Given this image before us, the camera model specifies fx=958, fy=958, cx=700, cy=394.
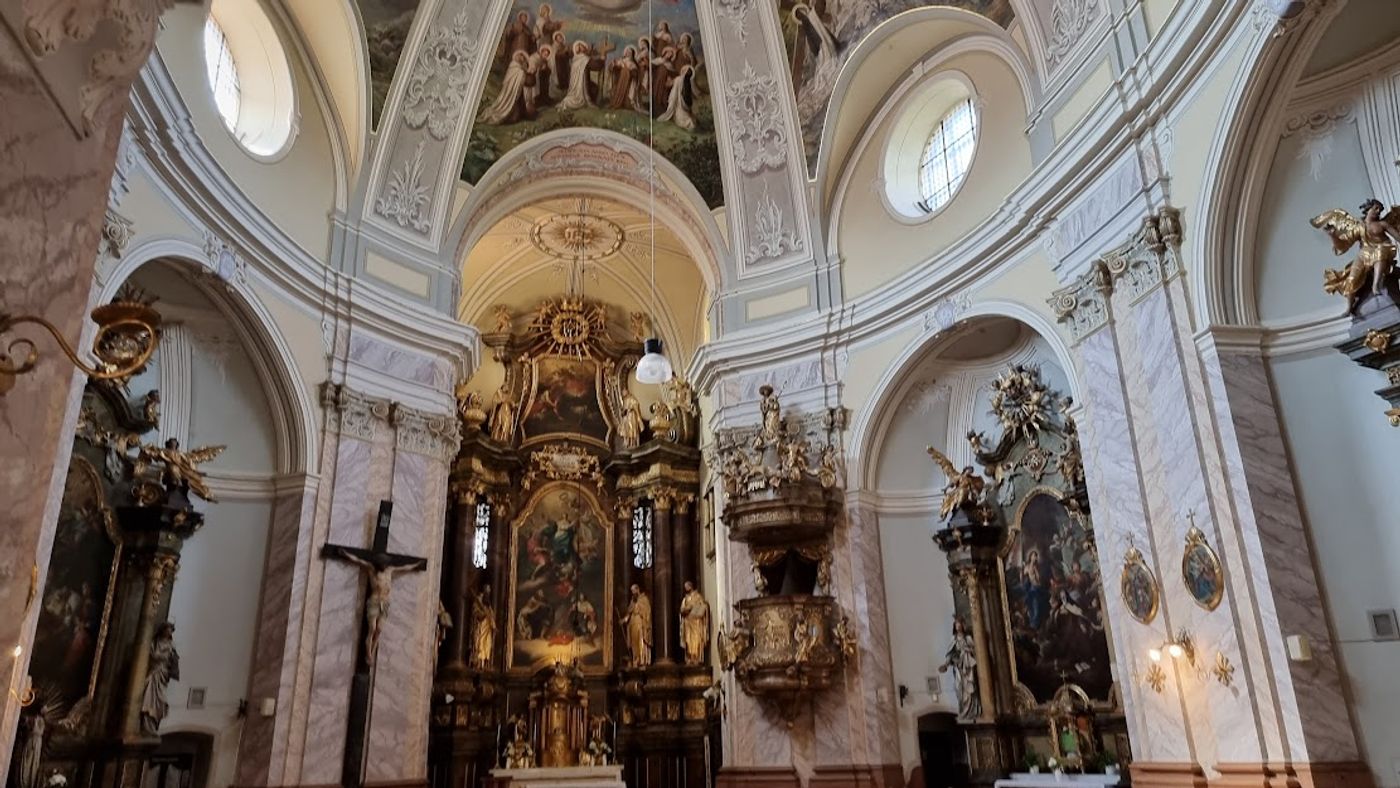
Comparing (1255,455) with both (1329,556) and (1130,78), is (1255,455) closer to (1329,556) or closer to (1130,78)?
(1329,556)

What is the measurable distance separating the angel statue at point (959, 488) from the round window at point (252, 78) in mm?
9536

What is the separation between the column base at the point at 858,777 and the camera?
12.0 metres

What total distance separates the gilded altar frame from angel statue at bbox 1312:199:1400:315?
14.7 metres

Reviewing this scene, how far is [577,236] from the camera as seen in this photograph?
19.7 m

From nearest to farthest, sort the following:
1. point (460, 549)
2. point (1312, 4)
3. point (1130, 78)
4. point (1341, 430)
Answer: point (1312, 4) < point (1341, 430) < point (1130, 78) < point (460, 549)

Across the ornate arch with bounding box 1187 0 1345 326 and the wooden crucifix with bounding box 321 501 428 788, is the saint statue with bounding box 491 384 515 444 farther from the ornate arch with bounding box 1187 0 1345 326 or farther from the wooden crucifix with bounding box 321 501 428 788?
the ornate arch with bounding box 1187 0 1345 326

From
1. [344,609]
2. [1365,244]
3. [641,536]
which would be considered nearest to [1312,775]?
[1365,244]

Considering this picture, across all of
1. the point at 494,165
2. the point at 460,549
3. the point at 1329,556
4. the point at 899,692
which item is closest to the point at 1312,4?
the point at 1329,556

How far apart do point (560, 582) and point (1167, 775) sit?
13.0 metres

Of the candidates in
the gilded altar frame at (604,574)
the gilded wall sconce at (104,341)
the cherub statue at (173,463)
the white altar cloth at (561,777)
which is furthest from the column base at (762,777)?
the gilded wall sconce at (104,341)

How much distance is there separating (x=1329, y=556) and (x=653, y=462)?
13329 millimetres

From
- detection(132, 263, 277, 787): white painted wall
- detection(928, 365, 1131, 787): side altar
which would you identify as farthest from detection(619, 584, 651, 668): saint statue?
detection(132, 263, 277, 787): white painted wall

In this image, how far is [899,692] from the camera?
501 inches

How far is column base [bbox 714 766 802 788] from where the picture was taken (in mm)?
12453
